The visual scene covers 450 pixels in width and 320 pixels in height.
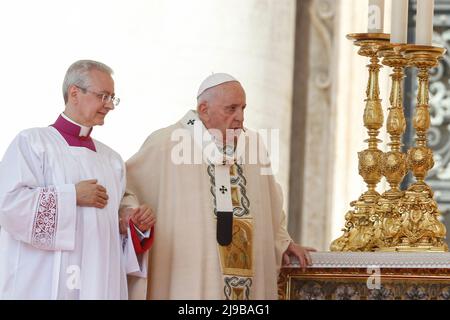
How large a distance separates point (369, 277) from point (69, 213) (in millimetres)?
1755

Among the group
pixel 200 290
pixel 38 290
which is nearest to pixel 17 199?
pixel 38 290

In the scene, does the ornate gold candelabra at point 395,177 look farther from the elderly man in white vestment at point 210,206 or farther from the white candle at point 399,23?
the elderly man in white vestment at point 210,206

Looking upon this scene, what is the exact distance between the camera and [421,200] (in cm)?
1080

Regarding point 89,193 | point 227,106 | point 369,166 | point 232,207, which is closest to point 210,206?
point 232,207

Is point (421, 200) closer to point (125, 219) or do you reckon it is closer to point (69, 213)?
point (125, 219)

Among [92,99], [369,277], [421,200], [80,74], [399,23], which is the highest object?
[399,23]

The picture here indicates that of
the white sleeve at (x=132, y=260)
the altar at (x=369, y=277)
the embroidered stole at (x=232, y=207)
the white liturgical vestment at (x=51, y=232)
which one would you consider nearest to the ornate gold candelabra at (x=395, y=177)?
the altar at (x=369, y=277)

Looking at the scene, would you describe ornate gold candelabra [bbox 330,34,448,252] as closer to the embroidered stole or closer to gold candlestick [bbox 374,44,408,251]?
gold candlestick [bbox 374,44,408,251]

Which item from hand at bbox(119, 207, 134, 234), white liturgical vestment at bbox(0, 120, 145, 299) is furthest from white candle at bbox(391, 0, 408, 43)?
white liturgical vestment at bbox(0, 120, 145, 299)

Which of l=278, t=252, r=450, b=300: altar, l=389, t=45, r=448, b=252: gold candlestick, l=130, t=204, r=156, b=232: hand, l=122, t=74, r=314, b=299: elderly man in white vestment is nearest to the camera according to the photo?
l=130, t=204, r=156, b=232: hand

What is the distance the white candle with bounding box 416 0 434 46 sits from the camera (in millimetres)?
10727

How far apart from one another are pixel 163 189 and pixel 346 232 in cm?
124

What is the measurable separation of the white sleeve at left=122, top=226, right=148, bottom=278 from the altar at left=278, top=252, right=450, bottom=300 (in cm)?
90

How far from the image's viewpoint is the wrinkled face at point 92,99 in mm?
9797
